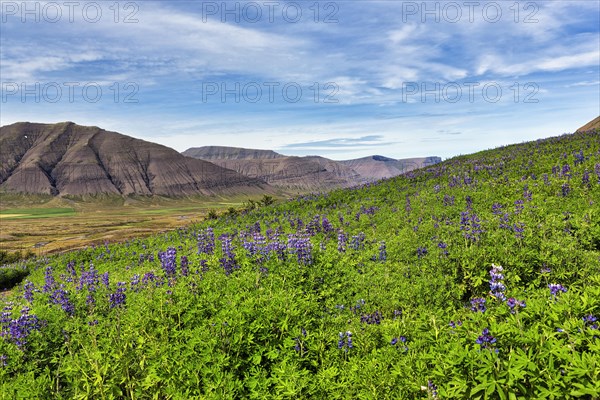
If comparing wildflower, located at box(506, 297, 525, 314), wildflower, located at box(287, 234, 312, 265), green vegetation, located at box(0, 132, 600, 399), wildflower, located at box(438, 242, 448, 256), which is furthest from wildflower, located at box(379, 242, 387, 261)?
wildflower, located at box(506, 297, 525, 314)

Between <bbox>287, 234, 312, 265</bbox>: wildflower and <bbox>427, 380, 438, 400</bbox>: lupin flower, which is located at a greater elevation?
<bbox>287, 234, 312, 265</bbox>: wildflower

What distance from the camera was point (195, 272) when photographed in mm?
8570

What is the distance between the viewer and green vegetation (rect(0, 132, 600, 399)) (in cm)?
351

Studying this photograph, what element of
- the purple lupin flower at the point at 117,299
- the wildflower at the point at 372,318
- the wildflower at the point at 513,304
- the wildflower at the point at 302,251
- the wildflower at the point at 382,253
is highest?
the wildflower at the point at 513,304

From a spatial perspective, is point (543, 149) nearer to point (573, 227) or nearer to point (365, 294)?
point (573, 227)

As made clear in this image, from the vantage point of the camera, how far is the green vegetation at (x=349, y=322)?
351 centimetres

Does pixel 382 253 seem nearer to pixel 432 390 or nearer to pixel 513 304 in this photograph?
pixel 513 304

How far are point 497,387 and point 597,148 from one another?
63.6 ft

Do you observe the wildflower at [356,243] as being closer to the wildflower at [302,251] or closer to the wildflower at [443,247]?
the wildflower at [302,251]

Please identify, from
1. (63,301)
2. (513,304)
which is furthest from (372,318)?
(63,301)

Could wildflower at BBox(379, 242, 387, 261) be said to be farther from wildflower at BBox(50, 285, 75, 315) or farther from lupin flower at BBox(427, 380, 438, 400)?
wildflower at BBox(50, 285, 75, 315)

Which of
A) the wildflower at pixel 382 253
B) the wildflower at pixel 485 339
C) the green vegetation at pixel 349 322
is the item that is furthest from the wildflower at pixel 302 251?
the wildflower at pixel 485 339

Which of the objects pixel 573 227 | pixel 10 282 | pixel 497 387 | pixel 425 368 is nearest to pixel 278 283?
pixel 425 368

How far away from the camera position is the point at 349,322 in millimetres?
6094
